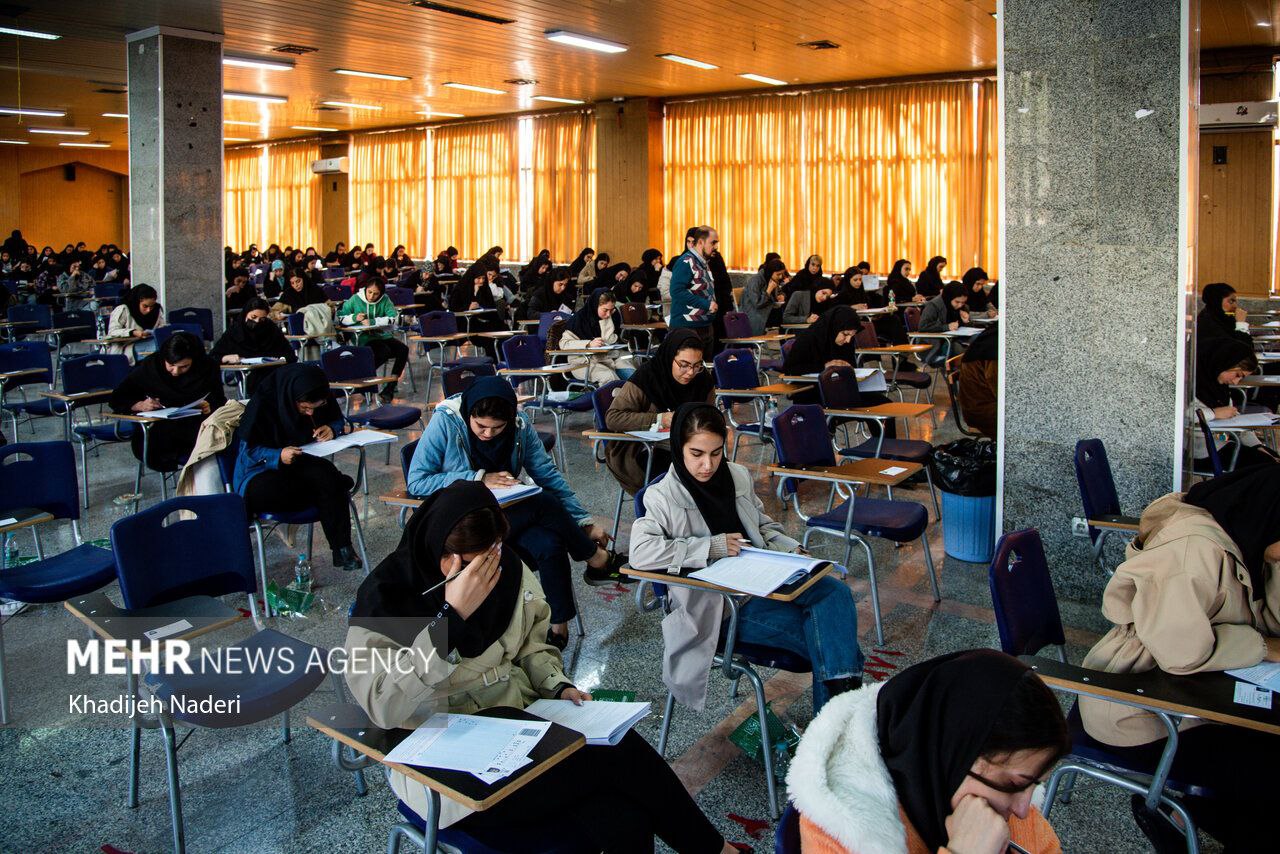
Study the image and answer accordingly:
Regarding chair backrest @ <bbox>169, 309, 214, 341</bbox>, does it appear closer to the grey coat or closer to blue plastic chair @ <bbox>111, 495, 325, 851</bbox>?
blue plastic chair @ <bbox>111, 495, 325, 851</bbox>

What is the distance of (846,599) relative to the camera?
10.6 ft

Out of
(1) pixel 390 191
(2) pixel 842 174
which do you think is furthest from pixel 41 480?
(1) pixel 390 191

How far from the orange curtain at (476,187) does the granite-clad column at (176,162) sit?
9.99 m

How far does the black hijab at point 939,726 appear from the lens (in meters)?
1.66

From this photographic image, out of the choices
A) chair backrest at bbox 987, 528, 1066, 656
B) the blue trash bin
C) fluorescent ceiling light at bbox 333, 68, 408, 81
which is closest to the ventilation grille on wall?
fluorescent ceiling light at bbox 333, 68, 408, 81

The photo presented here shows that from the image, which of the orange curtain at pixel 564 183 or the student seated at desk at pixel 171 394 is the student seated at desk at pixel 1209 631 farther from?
the orange curtain at pixel 564 183

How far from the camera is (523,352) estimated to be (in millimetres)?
7758

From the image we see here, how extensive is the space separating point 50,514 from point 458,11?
762 centimetres

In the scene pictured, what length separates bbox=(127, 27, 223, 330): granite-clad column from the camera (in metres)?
10.5

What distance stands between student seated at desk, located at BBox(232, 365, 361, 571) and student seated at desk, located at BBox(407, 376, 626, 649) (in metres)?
0.81

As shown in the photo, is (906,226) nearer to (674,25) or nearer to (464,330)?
(674,25)

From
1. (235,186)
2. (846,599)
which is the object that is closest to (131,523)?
(846,599)

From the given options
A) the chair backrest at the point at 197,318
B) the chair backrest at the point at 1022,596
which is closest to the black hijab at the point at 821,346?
the chair backrest at the point at 1022,596

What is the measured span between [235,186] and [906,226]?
66.5 feet
